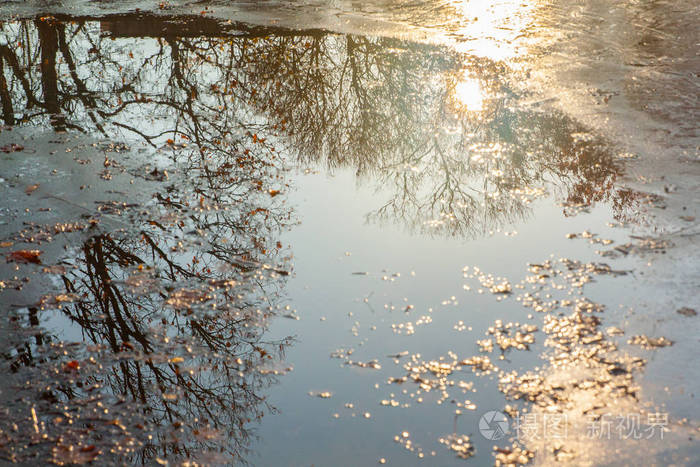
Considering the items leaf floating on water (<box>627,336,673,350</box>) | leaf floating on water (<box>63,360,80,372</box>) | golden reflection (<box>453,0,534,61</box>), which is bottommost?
leaf floating on water (<box>63,360,80,372</box>)

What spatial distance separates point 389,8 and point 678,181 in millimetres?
7190

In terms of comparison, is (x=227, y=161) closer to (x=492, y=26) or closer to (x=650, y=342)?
(x=650, y=342)

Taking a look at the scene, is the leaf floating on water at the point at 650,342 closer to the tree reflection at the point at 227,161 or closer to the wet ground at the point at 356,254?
the wet ground at the point at 356,254

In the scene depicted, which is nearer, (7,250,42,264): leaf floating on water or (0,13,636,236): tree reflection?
(7,250,42,264): leaf floating on water

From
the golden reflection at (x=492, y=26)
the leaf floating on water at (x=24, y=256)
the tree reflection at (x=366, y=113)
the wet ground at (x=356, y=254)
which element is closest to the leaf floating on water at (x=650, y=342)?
the wet ground at (x=356, y=254)

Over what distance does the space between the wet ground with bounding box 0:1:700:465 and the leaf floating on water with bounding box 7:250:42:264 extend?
2 centimetres

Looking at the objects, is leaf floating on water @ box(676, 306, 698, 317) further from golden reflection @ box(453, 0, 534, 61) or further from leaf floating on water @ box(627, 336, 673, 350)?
golden reflection @ box(453, 0, 534, 61)

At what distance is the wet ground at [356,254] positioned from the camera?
351 centimetres

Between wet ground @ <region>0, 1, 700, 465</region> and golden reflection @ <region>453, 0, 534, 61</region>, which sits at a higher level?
golden reflection @ <region>453, 0, 534, 61</region>

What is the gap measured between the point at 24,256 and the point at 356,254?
8.41 feet

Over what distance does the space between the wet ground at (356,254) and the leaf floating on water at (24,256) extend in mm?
17

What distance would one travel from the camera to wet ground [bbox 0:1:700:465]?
351 centimetres

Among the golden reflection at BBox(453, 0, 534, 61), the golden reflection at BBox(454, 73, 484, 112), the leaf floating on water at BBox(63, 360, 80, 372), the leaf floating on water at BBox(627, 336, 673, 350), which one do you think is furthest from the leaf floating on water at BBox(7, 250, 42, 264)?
the golden reflection at BBox(453, 0, 534, 61)

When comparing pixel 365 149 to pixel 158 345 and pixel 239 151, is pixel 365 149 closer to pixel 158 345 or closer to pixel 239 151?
pixel 239 151
